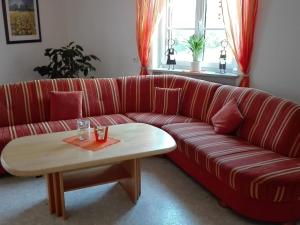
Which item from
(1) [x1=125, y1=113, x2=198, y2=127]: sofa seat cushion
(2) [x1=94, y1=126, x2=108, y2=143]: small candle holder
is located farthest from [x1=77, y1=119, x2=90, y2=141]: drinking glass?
(1) [x1=125, y1=113, x2=198, y2=127]: sofa seat cushion

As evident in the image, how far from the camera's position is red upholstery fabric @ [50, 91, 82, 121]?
321 centimetres

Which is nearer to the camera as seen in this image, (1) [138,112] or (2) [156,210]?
(2) [156,210]

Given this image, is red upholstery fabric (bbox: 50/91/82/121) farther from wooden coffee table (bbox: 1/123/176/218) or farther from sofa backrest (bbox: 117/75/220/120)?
wooden coffee table (bbox: 1/123/176/218)

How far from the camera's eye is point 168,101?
3.50 metres

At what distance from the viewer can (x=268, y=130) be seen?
2504 millimetres

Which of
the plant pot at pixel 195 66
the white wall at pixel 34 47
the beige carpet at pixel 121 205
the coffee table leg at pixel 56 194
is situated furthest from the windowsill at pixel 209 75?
the coffee table leg at pixel 56 194

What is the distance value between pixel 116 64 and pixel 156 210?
275 centimetres

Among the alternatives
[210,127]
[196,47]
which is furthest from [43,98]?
[196,47]

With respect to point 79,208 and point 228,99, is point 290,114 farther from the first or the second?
point 79,208

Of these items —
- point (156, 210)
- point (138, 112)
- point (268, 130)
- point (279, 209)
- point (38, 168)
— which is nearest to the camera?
point (38, 168)

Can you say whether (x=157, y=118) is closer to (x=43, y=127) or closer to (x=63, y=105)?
(x=63, y=105)

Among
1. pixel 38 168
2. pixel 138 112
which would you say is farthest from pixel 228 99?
pixel 38 168

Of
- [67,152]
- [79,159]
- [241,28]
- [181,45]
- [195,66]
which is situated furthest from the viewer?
[181,45]

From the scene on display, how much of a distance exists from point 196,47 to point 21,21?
101 inches
